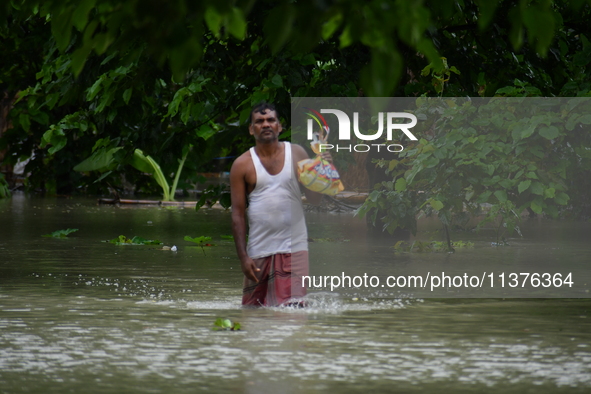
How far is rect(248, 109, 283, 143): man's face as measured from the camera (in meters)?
7.86

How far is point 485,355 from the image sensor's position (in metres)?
6.08

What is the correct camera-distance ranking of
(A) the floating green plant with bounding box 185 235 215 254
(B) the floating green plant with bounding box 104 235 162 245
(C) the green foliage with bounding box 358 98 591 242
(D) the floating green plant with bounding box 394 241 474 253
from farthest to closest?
1. (A) the floating green plant with bounding box 185 235 215 254
2. (B) the floating green plant with bounding box 104 235 162 245
3. (D) the floating green plant with bounding box 394 241 474 253
4. (C) the green foliage with bounding box 358 98 591 242

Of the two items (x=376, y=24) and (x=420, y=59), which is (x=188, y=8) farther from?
(x=420, y=59)

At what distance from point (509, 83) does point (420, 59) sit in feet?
3.90

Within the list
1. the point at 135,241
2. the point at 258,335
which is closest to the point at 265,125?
the point at 258,335

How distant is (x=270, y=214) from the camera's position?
789cm

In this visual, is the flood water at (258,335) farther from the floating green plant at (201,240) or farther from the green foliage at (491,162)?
the floating green plant at (201,240)

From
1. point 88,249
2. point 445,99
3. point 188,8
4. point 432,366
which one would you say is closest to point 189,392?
point 432,366

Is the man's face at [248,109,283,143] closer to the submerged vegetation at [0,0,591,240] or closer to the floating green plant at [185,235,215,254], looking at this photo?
the submerged vegetation at [0,0,591,240]

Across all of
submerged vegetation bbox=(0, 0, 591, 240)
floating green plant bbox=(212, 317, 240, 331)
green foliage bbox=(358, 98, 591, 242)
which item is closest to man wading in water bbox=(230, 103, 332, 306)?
floating green plant bbox=(212, 317, 240, 331)

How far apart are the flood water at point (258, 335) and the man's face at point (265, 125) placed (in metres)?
1.18

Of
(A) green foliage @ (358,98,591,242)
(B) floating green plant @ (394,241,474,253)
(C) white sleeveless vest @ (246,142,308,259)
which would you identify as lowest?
(B) floating green plant @ (394,241,474,253)

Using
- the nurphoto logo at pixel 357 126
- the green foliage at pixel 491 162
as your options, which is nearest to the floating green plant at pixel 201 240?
the green foliage at pixel 491 162

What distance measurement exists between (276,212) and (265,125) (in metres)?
0.60
